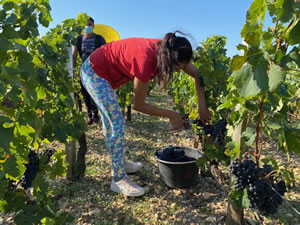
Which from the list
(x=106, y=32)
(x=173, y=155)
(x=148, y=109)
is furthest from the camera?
(x=106, y=32)

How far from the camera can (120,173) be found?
2.41 meters

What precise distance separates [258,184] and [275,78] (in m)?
0.75

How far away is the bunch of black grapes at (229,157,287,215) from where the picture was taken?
4.45 ft

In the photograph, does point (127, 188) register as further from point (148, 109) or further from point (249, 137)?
point (249, 137)

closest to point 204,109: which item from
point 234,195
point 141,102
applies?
point 141,102

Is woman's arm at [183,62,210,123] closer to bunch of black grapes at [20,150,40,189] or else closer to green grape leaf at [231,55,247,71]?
green grape leaf at [231,55,247,71]

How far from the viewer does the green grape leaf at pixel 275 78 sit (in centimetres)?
83

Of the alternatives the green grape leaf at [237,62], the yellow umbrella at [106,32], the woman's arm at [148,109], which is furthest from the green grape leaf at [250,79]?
the yellow umbrella at [106,32]

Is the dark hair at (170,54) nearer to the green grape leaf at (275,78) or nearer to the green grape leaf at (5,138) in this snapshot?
the green grape leaf at (275,78)

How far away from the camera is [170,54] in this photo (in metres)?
1.74

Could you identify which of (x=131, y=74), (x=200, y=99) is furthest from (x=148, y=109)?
(x=200, y=99)

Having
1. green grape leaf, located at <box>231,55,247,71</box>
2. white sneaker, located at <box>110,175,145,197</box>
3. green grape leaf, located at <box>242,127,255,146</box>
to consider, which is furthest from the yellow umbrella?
green grape leaf, located at <box>231,55,247,71</box>

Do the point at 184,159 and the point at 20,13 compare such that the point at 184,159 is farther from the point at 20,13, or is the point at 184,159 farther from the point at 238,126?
the point at 20,13

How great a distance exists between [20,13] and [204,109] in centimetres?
162
